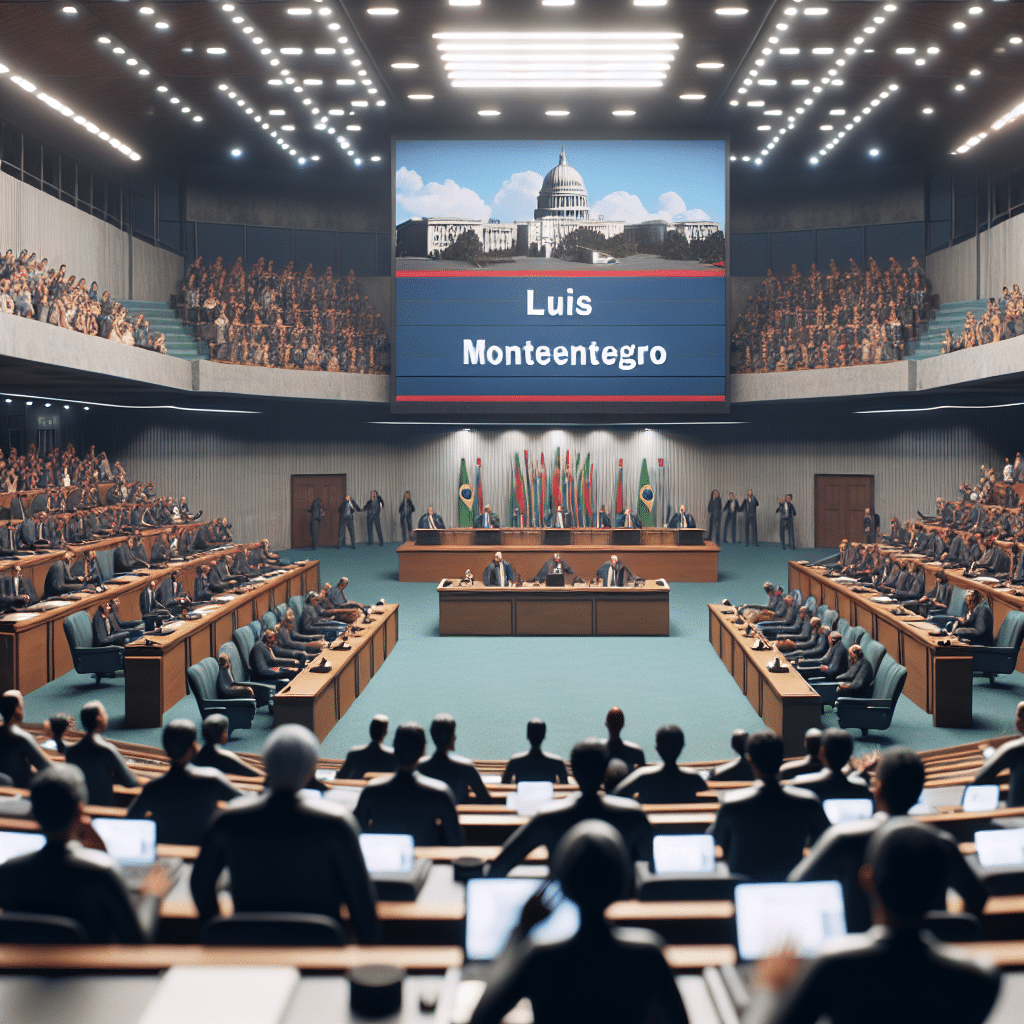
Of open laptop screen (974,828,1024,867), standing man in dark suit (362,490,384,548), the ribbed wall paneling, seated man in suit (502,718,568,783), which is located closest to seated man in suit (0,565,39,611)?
seated man in suit (502,718,568,783)

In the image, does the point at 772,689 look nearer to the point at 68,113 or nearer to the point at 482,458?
the point at 482,458

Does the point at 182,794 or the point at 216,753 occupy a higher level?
the point at 182,794

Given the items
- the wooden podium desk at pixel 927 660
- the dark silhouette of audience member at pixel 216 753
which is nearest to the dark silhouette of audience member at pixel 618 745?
the dark silhouette of audience member at pixel 216 753

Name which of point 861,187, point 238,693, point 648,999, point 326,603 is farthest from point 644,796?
point 861,187

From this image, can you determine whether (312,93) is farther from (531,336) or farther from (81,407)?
(81,407)

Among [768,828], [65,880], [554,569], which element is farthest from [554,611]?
[65,880]

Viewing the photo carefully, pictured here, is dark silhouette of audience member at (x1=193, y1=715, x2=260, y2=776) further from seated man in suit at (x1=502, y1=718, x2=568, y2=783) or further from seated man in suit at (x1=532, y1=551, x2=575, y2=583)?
seated man in suit at (x1=532, y1=551, x2=575, y2=583)
